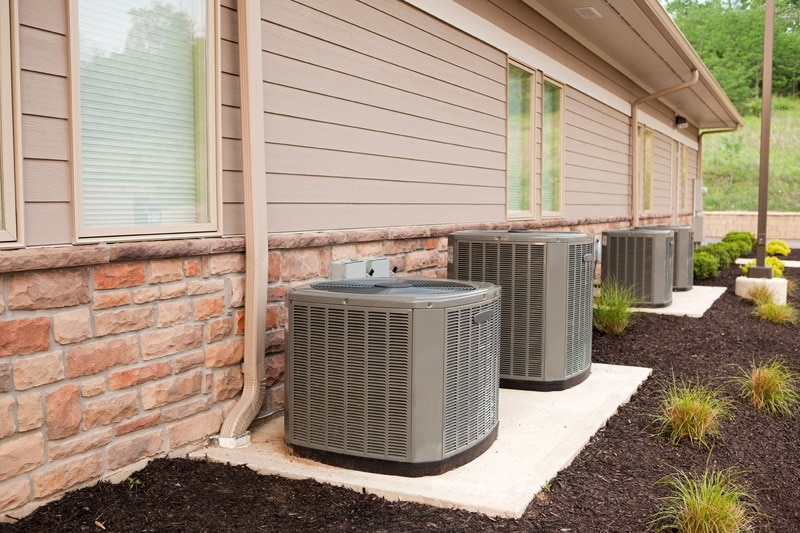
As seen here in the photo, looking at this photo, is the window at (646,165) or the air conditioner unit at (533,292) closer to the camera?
the air conditioner unit at (533,292)

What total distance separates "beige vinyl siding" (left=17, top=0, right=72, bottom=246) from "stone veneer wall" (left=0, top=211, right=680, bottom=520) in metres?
0.12

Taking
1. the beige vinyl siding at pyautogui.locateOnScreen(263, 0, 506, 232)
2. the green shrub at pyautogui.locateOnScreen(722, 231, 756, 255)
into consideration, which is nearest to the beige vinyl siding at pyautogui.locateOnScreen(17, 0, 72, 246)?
the beige vinyl siding at pyautogui.locateOnScreen(263, 0, 506, 232)

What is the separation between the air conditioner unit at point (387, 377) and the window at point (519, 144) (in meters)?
4.07

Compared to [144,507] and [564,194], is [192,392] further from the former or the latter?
[564,194]

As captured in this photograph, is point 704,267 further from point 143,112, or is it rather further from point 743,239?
point 143,112

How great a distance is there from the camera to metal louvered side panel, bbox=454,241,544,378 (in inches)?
174

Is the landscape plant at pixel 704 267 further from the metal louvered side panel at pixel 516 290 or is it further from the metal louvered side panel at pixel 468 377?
the metal louvered side panel at pixel 468 377

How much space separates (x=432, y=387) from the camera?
3062mm

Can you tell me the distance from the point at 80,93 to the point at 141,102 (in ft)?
1.09

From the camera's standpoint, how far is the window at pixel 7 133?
2529 mm

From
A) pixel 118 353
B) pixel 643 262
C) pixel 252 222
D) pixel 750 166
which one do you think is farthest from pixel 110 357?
pixel 750 166

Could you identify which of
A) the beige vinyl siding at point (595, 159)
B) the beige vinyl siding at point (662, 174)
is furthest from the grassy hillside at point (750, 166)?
the beige vinyl siding at point (595, 159)

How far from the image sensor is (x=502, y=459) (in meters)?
→ 3.33

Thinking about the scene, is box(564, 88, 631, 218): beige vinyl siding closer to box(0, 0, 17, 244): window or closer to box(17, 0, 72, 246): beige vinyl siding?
box(17, 0, 72, 246): beige vinyl siding
